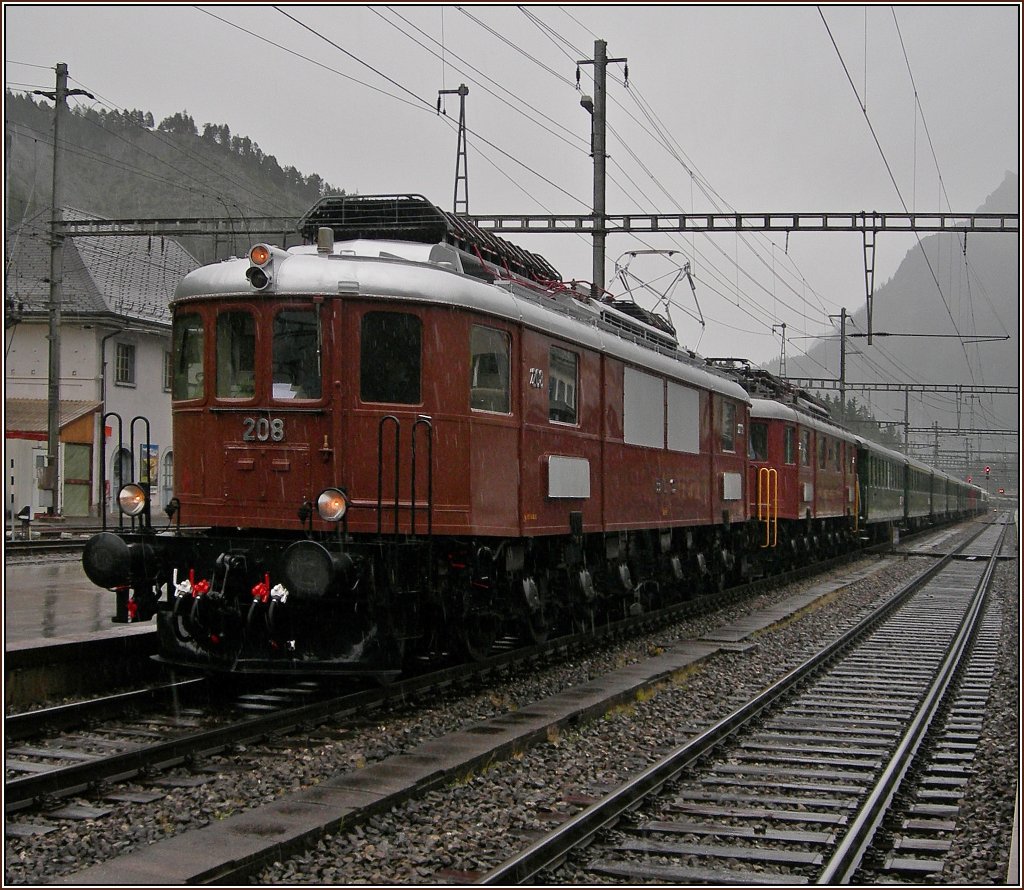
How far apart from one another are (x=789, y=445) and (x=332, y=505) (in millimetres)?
17289

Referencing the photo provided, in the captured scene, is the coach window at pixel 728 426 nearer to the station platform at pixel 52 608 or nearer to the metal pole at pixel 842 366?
the station platform at pixel 52 608

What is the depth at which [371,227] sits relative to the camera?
11336mm

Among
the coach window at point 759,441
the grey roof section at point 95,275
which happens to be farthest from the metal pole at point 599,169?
the grey roof section at point 95,275

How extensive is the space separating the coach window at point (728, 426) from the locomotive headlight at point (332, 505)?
11028mm

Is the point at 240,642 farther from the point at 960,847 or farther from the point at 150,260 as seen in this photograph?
the point at 150,260

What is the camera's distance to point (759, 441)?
23984mm

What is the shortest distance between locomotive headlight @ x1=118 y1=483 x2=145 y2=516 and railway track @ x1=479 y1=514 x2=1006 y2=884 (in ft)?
16.0

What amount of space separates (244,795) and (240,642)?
2.54 meters

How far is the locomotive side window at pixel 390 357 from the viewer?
9.69 metres

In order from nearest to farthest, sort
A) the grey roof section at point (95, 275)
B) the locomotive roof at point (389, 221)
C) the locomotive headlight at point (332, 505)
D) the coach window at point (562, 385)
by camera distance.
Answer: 1. the locomotive headlight at point (332, 505)
2. the locomotive roof at point (389, 221)
3. the coach window at point (562, 385)
4. the grey roof section at point (95, 275)

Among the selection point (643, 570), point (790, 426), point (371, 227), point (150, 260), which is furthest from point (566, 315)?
point (150, 260)

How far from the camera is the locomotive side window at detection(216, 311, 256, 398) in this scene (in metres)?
9.85

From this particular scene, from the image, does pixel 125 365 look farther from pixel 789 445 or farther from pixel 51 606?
pixel 51 606

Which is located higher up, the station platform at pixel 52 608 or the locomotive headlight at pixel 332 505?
the locomotive headlight at pixel 332 505
